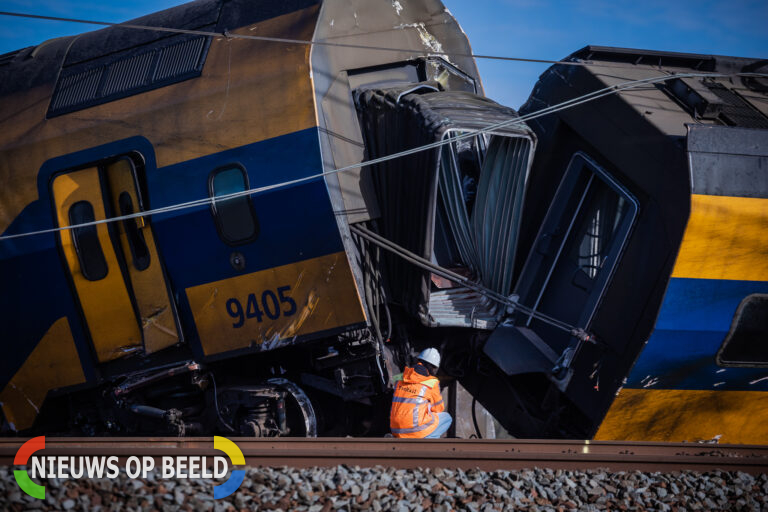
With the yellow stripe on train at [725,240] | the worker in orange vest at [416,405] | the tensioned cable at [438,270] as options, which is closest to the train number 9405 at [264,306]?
the tensioned cable at [438,270]

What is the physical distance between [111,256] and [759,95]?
6671 mm

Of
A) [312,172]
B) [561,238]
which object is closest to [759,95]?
[561,238]

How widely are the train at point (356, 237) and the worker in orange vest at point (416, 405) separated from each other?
1.78 feet

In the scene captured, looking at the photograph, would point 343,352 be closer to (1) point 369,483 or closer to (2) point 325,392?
(2) point 325,392

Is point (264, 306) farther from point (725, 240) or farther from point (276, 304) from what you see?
point (725, 240)

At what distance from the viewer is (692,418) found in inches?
236

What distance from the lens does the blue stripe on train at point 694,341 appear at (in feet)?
18.0

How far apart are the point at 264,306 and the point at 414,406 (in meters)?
1.70

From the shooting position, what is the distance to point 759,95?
6.83 metres

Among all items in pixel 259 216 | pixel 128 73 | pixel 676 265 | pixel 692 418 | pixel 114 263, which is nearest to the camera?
pixel 676 265

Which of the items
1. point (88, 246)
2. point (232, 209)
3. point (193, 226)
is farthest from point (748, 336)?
point (88, 246)

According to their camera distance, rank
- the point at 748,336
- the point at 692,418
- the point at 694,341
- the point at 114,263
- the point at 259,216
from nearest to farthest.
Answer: the point at 694,341 → the point at 748,336 → the point at 692,418 → the point at 259,216 → the point at 114,263

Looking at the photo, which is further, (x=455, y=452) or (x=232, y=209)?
(x=232, y=209)

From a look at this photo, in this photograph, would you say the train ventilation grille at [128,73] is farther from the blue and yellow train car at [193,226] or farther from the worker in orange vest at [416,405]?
the worker in orange vest at [416,405]
